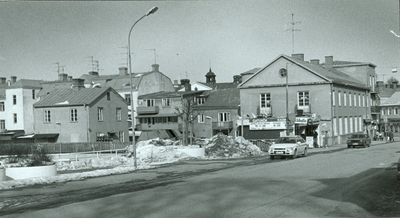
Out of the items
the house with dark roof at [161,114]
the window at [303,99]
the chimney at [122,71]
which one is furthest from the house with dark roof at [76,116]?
the window at [303,99]

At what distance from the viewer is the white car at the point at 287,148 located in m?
28.1

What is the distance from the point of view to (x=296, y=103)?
52594 millimetres

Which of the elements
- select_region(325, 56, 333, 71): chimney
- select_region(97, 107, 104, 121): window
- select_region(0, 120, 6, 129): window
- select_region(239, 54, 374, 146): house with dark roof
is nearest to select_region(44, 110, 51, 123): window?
select_region(0, 120, 6, 129): window

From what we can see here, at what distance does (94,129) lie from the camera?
5453 cm

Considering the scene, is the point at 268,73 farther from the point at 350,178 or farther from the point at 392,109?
the point at 392,109

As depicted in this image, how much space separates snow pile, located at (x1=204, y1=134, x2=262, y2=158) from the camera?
109 feet

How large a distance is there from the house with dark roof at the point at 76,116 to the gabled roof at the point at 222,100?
1444cm

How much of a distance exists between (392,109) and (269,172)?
76.4m

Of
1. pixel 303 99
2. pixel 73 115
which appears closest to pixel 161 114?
pixel 73 115

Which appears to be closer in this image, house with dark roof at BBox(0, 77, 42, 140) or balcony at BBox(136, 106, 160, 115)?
house with dark roof at BBox(0, 77, 42, 140)

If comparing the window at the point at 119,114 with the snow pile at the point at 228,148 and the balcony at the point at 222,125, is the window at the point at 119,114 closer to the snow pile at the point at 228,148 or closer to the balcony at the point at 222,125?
the balcony at the point at 222,125

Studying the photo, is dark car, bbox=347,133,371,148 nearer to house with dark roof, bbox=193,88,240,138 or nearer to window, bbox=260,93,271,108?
window, bbox=260,93,271,108

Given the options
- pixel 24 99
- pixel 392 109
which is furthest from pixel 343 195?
pixel 392 109

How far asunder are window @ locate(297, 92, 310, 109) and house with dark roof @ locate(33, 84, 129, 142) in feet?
78.3
